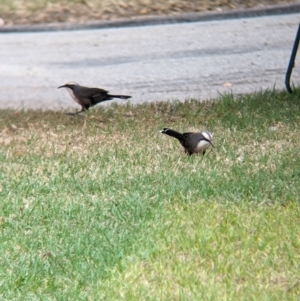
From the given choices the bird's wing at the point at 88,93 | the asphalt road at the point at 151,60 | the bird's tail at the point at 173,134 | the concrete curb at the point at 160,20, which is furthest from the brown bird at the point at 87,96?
the concrete curb at the point at 160,20

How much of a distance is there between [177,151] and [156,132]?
0.66m

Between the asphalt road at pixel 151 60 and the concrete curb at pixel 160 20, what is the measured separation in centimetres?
21

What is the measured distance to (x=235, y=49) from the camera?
38.1 ft

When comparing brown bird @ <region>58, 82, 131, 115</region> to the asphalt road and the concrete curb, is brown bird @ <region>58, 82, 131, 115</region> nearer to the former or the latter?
the asphalt road

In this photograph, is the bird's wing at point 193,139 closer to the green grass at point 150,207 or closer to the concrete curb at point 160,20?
the green grass at point 150,207

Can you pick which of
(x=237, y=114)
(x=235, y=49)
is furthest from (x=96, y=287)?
(x=235, y=49)

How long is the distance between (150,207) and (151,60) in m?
5.69

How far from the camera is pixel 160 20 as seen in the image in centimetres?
1378

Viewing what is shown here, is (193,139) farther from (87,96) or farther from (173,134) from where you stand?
(87,96)

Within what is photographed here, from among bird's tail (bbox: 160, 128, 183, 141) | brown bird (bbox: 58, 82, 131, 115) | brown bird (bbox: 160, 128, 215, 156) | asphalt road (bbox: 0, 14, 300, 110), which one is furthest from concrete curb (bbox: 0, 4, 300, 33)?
brown bird (bbox: 160, 128, 215, 156)

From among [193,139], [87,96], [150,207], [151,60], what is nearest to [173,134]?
[193,139]

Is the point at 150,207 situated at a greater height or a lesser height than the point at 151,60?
greater

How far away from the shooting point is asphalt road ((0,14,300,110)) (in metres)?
9.65

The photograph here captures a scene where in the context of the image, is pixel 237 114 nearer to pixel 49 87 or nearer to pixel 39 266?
pixel 49 87
